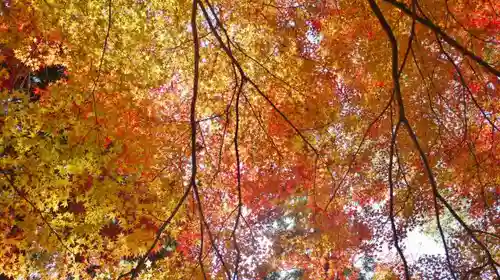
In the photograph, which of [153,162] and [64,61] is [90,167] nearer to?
[153,162]

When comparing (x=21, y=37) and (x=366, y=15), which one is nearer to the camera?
(x=21, y=37)

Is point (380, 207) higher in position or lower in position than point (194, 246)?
higher

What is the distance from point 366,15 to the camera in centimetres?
774

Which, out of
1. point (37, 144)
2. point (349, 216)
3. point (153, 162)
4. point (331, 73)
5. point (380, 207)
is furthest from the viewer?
point (380, 207)

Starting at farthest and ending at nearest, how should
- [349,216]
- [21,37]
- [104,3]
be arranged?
1. [349,216]
2. [21,37]
3. [104,3]

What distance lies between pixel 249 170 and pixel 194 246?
2.13 metres

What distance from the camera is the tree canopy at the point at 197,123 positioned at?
196 inches

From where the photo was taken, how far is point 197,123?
257 centimetres

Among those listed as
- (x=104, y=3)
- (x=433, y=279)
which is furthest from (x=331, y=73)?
(x=433, y=279)

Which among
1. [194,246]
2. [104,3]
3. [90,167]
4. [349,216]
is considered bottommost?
[90,167]

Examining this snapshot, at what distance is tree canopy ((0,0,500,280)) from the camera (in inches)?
196

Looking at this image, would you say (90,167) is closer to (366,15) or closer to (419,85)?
(366,15)

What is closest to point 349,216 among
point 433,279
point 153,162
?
point 433,279

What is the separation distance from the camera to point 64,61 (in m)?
6.68
